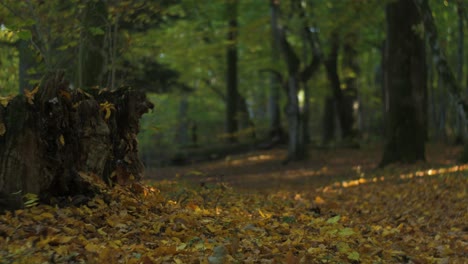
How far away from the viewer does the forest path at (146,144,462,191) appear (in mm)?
13047

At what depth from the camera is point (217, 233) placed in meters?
5.22

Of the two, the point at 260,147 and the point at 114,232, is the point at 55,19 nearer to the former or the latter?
the point at 114,232

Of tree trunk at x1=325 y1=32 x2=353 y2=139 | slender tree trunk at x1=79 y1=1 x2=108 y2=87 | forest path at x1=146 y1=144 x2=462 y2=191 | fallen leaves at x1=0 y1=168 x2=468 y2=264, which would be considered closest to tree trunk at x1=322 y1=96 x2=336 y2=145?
tree trunk at x1=325 y1=32 x2=353 y2=139

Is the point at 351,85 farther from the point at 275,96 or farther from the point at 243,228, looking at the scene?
the point at 243,228

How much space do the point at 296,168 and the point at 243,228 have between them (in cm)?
1160

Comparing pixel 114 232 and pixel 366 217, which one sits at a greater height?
pixel 114 232

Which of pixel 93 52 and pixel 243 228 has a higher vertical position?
pixel 93 52

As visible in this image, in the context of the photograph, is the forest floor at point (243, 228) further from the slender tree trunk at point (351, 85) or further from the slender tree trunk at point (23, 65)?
the slender tree trunk at point (351, 85)

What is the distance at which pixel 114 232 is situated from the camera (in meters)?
4.82

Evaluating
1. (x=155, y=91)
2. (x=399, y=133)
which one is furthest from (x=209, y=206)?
(x=155, y=91)

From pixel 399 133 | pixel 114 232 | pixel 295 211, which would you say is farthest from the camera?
pixel 399 133

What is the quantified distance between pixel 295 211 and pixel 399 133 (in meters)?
6.87

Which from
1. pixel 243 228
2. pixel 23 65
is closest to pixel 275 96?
pixel 23 65

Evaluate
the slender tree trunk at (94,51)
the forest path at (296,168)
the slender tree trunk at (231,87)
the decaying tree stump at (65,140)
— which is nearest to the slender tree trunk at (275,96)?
the forest path at (296,168)
